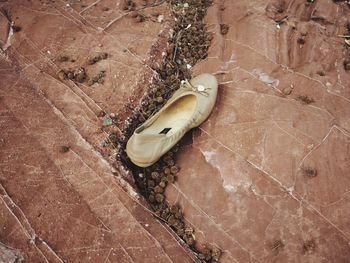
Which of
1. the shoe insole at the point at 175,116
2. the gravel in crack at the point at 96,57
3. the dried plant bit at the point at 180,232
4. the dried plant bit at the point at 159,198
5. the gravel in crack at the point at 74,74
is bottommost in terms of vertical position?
the dried plant bit at the point at 180,232

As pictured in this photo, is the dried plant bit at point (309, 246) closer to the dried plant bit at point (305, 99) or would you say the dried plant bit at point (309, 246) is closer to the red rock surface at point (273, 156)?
the red rock surface at point (273, 156)

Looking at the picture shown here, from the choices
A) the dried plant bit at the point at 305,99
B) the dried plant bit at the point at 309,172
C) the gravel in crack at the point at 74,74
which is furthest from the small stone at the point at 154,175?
the dried plant bit at the point at 305,99

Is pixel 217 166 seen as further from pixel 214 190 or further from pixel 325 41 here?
pixel 325 41

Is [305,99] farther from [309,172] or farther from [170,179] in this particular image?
[170,179]

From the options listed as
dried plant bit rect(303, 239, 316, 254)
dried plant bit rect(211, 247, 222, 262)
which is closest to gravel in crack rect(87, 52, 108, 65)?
dried plant bit rect(211, 247, 222, 262)

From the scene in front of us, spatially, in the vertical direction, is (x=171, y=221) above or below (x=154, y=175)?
below

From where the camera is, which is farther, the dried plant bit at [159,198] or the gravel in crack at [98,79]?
the gravel in crack at [98,79]

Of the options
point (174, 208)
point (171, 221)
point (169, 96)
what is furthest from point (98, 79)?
point (171, 221)
